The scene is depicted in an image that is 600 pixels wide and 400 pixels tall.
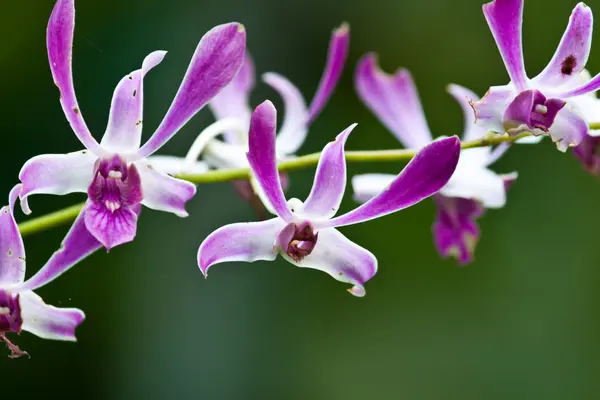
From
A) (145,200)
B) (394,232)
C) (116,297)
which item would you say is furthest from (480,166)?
(116,297)

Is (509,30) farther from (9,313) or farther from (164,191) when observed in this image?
(9,313)

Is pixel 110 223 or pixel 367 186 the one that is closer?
pixel 110 223

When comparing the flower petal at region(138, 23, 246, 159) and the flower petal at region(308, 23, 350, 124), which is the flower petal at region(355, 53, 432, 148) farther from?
the flower petal at region(138, 23, 246, 159)

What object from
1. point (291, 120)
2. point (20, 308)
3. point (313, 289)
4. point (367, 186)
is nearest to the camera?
point (20, 308)

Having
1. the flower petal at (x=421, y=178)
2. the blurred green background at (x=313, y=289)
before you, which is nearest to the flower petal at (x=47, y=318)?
the flower petal at (x=421, y=178)

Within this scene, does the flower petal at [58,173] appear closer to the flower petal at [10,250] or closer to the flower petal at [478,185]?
the flower petal at [10,250]

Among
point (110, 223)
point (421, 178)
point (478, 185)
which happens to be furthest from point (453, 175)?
point (110, 223)
